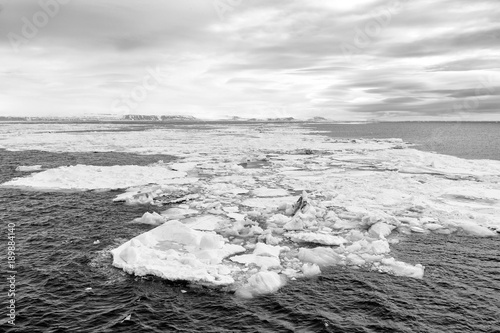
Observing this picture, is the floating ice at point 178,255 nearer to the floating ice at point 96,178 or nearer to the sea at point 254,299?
the sea at point 254,299

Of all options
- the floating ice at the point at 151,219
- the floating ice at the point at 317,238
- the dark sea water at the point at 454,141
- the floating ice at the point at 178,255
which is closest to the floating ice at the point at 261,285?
the floating ice at the point at 178,255

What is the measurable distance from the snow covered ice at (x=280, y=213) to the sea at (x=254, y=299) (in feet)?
1.98

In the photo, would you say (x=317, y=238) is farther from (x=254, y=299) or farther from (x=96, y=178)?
(x=96, y=178)

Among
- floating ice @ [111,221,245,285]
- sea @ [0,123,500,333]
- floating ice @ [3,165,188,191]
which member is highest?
floating ice @ [3,165,188,191]

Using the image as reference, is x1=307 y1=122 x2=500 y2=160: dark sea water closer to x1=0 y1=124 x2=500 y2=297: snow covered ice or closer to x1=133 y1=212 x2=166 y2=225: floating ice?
x1=0 y1=124 x2=500 y2=297: snow covered ice

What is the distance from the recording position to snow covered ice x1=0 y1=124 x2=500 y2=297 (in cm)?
1148

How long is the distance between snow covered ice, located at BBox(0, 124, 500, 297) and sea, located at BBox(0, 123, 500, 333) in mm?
603

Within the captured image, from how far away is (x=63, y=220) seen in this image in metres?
16.0

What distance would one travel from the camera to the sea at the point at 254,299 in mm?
8453

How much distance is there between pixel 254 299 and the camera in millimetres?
9688

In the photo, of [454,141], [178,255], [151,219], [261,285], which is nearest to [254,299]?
[261,285]

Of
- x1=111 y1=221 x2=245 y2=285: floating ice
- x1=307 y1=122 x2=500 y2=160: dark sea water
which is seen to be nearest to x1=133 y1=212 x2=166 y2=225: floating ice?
x1=111 y1=221 x2=245 y2=285: floating ice

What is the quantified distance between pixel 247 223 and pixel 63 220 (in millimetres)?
8353

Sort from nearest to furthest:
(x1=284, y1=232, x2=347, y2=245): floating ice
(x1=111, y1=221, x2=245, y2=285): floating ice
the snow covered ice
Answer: (x1=111, y1=221, x2=245, y2=285): floating ice, the snow covered ice, (x1=284, y1=232, x2=347, y2=245): floating ice
